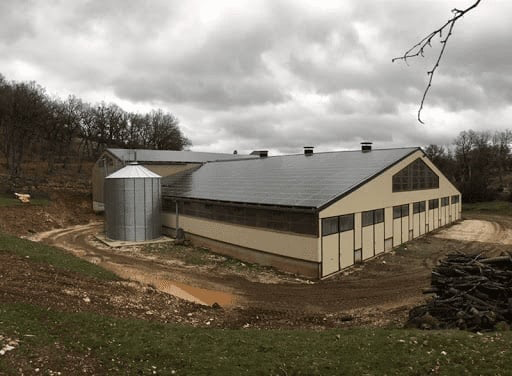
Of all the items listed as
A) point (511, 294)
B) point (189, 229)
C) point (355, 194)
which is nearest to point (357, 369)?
point (511, 294)

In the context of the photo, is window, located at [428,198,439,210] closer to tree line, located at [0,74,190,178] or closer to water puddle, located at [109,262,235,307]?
water puddle, located at [109,262,235,307]

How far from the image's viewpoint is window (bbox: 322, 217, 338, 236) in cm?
1950

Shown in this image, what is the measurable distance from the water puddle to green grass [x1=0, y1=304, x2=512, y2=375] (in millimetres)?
6787

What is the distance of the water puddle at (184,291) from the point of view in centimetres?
1615

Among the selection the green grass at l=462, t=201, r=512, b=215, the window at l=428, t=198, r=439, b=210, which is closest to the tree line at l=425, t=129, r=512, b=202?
the green grass at l=462, t=201, r=512, b=215

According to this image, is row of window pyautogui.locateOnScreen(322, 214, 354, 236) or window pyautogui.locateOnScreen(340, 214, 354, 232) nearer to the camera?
row of window pyautogui.locateOnScreen(322, 214, 354, 236)

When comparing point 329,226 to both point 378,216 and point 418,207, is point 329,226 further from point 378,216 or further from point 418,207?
point 418,207

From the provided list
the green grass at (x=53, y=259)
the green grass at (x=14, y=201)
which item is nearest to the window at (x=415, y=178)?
the green grass at (x=53, y=259)

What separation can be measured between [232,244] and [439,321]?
1583cm

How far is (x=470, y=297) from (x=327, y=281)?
862cm

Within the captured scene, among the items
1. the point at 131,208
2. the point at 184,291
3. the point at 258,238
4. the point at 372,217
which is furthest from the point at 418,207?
the point at 131,208

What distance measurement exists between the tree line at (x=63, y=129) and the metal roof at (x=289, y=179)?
30.9 metres

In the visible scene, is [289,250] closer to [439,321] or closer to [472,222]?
[439,321]

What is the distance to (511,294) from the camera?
1118cm
